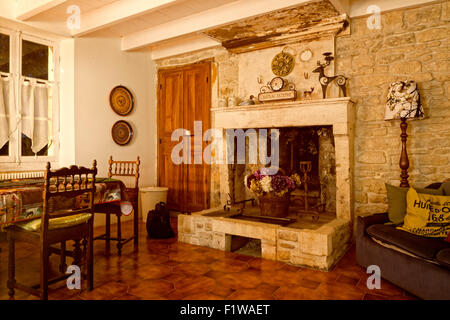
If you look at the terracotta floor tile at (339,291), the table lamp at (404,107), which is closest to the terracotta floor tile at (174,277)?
the terracotta floor tile at (339,291)

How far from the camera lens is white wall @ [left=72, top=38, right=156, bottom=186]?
459 cm

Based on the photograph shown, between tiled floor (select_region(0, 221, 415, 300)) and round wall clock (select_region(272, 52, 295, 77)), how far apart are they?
2.40 meters

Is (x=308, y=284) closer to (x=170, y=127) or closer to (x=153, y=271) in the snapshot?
(x=153, y=271)

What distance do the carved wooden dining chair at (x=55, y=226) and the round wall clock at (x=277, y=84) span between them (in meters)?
2.63

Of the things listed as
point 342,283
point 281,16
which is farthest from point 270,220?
point 281,16

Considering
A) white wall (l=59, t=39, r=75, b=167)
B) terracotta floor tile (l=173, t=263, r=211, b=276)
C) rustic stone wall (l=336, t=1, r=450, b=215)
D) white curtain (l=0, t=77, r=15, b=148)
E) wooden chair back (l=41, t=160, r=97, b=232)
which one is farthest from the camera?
white wall (l=59, t=39, r=75, b=167)

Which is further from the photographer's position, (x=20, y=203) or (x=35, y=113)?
(x=35, y=113)

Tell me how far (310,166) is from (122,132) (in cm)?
305

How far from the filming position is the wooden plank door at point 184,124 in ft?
16.8

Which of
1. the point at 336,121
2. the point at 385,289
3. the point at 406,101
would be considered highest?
the point at 406,101

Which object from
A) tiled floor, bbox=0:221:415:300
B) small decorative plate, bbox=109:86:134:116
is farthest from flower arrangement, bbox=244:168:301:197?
small decorative plate, bbox=109:86:134:116

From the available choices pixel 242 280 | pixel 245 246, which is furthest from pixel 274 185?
pixel 242 280

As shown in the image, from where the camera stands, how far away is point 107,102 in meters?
4.93

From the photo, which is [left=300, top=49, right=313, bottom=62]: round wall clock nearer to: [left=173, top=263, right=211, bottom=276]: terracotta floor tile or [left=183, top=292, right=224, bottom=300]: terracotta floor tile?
[left=173, top=263, right=211, bottom=276]: terracotta floor tile
